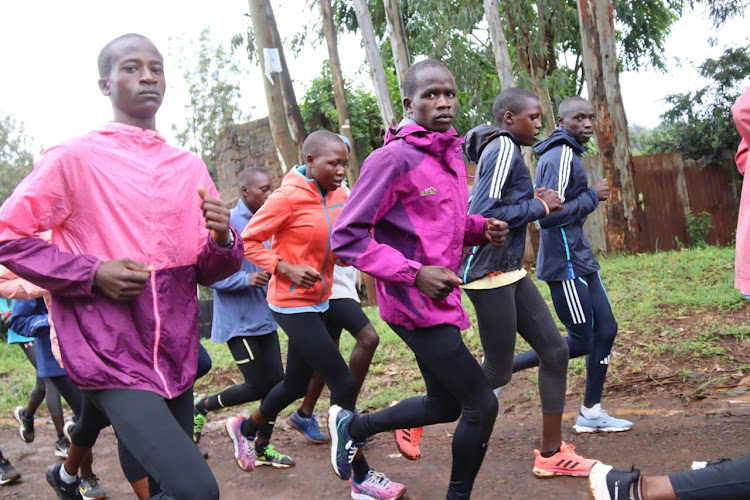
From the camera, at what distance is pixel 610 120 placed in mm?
11562

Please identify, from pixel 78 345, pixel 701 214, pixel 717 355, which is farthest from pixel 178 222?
pixel 701 214

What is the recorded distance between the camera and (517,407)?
5977mm

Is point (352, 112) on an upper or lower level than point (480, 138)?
upper

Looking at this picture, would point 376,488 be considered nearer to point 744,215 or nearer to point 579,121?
point 744,215

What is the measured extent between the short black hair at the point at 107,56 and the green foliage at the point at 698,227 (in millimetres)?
12087

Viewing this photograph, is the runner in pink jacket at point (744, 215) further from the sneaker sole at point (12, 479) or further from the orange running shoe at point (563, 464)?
the sneaker sole at point (12, 479)

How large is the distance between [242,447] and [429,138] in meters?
2.96

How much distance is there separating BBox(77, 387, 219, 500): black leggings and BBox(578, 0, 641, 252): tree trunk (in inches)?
403

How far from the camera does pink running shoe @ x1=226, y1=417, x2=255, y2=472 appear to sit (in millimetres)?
5191

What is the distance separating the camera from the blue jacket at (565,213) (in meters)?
4.79

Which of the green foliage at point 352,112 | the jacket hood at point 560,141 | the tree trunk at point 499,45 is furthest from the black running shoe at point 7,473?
the green foliage at point 352,112

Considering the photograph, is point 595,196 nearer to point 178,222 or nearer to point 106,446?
point 178,222

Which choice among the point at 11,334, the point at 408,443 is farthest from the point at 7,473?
the point at 408,443

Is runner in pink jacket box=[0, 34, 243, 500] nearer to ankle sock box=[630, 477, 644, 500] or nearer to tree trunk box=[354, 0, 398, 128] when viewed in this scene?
ankle sock box=[630, 477, 644, 500]
